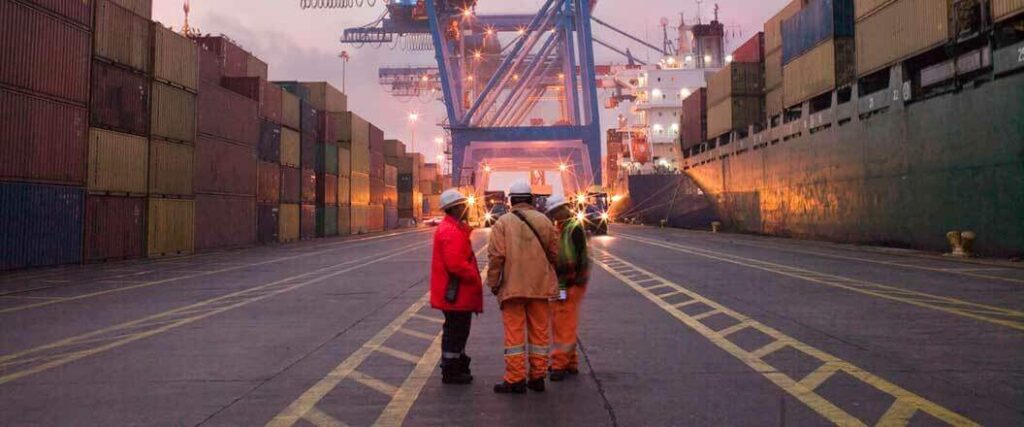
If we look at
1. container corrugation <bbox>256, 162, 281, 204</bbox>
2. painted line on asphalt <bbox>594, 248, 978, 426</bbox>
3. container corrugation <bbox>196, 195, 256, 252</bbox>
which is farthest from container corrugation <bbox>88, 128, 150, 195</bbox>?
painted line on asphalt <bbox>594, 248, 978, 426</bbox>

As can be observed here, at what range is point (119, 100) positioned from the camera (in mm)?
21234

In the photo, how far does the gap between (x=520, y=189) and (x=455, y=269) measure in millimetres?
889

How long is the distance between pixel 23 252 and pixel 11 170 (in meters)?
2.17

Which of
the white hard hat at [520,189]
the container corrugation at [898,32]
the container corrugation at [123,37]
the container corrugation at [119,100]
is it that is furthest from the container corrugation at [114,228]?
the container corrugation at [898,32]

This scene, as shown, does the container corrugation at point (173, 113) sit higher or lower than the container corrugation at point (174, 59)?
lower

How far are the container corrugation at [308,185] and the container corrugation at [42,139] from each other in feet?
60.0

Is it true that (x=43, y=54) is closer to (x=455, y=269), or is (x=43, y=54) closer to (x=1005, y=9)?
(x=455, y=269)

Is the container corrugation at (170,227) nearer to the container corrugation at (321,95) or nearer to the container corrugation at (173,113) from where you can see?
the container corrugation at (173,113)

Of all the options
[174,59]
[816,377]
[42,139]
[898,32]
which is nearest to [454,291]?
[816,377]

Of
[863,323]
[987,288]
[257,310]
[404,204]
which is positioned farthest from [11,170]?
[404,204]

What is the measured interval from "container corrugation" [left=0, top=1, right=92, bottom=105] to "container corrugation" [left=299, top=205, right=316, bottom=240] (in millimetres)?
18462

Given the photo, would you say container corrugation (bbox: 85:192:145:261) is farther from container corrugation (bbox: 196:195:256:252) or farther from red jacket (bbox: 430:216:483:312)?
red jacket (bbox: 430:216:483:312)

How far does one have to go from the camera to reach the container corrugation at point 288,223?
114 ft

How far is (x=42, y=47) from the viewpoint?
18.1 metres
